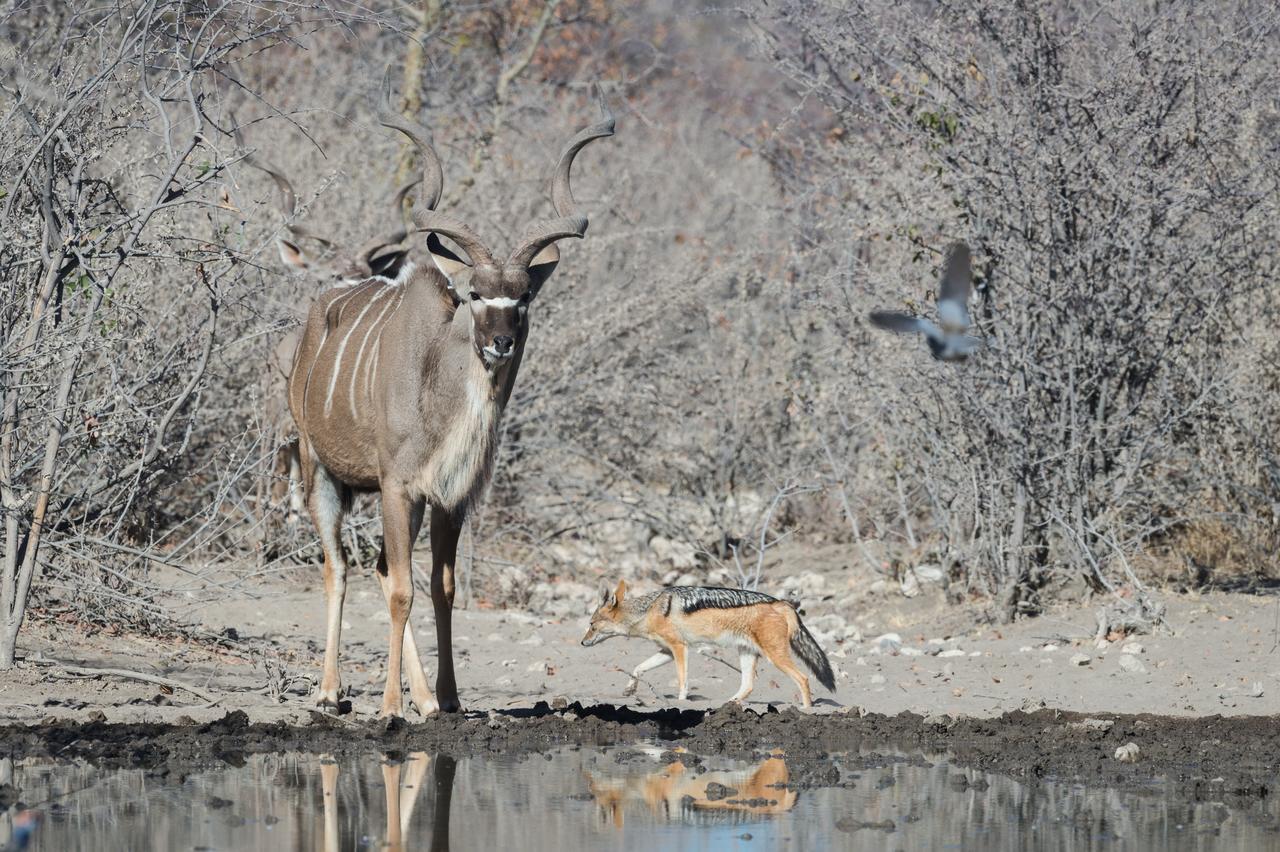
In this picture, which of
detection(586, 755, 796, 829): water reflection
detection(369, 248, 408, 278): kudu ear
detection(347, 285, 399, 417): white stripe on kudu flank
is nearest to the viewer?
detection(586, 755, 796, 829): water reflection

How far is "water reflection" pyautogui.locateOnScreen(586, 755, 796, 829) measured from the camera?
5.35 meters

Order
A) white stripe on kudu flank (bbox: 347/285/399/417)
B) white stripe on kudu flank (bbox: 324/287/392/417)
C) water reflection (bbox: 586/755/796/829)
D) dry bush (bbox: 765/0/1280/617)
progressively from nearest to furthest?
1. water reflection (bbox: 586/755/796/829)
2. white stripe on kudu flank (bbox: 347/285/399/417)
3. white stripe on kudu flank (bbox: 324/287/392/417)
4. dry bush (bbox: 765/0/1280/617)

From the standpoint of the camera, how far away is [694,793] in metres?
5.66

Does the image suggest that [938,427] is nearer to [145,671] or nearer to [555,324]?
[555,324]

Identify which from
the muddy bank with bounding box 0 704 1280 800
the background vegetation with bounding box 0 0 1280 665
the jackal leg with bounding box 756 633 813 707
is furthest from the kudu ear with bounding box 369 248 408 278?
the muddy bank with bounding box 0 704 1280 800

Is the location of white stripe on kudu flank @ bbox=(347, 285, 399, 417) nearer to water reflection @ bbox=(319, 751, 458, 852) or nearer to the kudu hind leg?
the kudu hind leg

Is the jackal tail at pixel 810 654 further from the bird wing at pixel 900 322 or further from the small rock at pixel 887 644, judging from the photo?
the bird wing at pixel 900 322

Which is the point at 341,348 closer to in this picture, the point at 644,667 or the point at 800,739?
the point at 644,667

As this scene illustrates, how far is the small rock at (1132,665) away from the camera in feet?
26.7

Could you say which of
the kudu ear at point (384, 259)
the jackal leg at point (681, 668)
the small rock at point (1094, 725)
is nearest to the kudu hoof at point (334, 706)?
the jackal leg at point (681, 668)

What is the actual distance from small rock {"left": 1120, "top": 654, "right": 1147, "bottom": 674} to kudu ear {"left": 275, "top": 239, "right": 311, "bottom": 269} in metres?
5.56

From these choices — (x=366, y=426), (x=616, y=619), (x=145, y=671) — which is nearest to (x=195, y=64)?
(x=366, y=426)

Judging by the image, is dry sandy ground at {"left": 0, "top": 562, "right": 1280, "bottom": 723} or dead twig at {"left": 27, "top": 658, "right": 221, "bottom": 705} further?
dry sandy ground at {"left": 0, "top": 562, "right": 1280, "bottom": 723}

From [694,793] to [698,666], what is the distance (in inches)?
128
